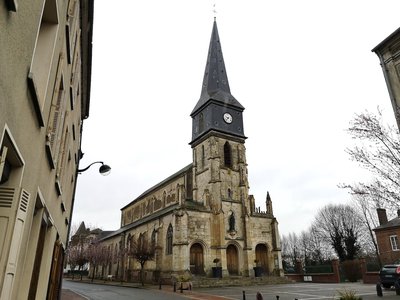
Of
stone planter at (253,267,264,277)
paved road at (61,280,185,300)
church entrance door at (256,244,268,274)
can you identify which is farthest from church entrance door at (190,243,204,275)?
paved road at (61,280,185,300)

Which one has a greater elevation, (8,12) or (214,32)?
(214,32)

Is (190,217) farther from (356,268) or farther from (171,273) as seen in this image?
(356,268)

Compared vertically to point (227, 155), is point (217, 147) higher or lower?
higher

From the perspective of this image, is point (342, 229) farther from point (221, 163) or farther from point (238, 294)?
point (238, 294)

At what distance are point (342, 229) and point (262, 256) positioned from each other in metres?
22.0

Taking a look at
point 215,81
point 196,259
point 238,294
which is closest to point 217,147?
point 215,81

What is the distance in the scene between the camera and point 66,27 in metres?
6.14

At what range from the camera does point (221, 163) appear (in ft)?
126

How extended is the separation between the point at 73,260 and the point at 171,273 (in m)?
31.8

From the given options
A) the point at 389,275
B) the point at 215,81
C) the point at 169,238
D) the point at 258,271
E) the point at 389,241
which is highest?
the point at 215,81

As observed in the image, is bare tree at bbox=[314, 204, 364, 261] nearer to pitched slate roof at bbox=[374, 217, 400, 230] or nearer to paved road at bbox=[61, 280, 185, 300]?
pitched slate roof at bbox=[374, 217, 400, 230]

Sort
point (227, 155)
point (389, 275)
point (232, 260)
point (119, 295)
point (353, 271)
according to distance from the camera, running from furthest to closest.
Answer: point (227, 155)
point (232, 260)
point (353, 271)
point (119, 295)
point (389, 275)

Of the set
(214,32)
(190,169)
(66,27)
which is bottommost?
(66,27)

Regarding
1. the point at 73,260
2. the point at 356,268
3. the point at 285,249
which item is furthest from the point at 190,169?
the point at 285,249
